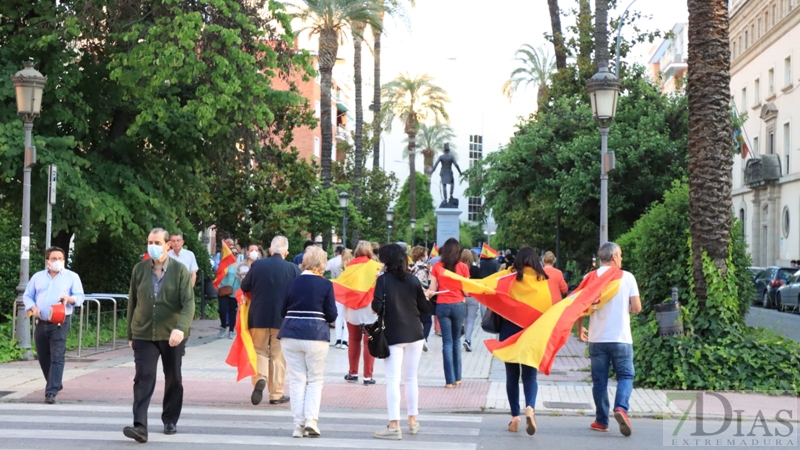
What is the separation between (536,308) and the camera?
9.94m

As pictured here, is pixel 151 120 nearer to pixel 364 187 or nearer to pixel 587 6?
pixel 587 6

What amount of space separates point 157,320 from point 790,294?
29.2m

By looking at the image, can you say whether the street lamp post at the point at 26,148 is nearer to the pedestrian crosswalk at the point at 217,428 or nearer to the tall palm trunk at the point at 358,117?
the pedestrian crosswalk at the point at 217,428

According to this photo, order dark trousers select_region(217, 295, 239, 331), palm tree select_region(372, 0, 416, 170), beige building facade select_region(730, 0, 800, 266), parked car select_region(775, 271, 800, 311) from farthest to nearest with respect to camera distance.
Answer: beige building facade select_region(730, 0, 800, 266), palm tree select_region(372, 0, 416, 170), parked car select_region(775, 271, 800, 311), dark trousers select_region(217, 295, 239, 331)

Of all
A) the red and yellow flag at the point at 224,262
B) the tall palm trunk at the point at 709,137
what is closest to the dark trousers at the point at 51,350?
the red and yellow flag at the point at 224,262

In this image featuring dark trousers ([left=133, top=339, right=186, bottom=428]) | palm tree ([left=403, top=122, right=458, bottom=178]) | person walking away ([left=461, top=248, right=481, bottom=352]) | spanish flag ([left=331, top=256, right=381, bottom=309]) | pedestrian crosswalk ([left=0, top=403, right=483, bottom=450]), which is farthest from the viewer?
palm tree ([left=403, top=122, right=458, bottom=178])

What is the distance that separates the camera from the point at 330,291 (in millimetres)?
9445

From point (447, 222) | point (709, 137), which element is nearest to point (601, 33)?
point (447, 222)

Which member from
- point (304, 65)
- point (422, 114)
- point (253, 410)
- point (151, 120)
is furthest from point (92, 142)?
point (422, 114)

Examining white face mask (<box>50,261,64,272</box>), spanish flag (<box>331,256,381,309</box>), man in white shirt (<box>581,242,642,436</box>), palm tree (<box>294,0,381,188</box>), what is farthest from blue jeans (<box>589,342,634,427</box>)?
palm tree (<box>294,0,381,188</box>)

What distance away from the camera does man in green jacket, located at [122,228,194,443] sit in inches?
347

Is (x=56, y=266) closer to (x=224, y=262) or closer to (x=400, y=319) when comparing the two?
(x=400, y=319)

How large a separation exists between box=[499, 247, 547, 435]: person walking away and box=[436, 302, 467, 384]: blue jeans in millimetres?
3094

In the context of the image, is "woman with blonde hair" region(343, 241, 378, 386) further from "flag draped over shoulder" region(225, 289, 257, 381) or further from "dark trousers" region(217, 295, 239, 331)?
"dark trousers" region(217, 295, 239, 331)
